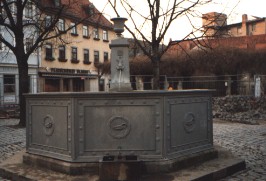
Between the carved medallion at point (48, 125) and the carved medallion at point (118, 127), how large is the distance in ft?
4.07

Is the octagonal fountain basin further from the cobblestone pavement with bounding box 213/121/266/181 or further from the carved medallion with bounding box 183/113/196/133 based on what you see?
the cobblestone pavement with bounding box 213/121/266/181

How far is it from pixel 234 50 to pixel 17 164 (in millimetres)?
23704

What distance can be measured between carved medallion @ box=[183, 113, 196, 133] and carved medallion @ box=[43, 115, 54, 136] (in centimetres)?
258

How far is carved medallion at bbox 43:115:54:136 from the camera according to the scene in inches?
261

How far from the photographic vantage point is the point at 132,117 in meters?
6.18

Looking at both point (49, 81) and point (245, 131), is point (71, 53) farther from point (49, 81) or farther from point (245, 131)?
point (245, 131)

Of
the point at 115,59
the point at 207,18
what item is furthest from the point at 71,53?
the point at 115,59

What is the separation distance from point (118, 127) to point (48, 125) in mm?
1491

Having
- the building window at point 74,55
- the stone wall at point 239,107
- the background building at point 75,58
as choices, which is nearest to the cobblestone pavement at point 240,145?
the stone wall at point 239,107

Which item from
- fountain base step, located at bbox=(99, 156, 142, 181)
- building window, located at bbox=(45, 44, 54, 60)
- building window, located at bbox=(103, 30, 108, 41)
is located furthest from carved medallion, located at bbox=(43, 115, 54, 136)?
building window, located at bbox=(103, 30, 108, 41)

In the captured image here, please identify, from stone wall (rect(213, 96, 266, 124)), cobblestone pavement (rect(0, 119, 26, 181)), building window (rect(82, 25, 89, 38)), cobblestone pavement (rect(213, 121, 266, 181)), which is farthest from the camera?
building window (rect(82, 25, 89, 38))

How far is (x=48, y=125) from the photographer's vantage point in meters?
6.70

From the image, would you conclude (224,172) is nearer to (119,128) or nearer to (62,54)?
(119,128)

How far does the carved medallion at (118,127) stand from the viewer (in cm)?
618
